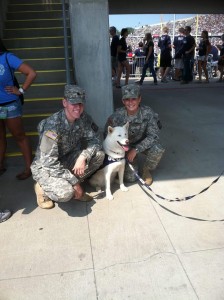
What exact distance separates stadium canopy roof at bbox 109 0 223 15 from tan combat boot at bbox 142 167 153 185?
7272 millimetres

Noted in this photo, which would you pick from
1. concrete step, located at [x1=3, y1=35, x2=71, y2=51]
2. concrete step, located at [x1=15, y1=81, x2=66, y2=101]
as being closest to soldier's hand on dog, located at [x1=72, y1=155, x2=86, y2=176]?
concrete step, located at [x1=15, y1=81, x2=66, y2=101]

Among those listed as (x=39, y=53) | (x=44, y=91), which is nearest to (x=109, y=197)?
(x=44, y=91)

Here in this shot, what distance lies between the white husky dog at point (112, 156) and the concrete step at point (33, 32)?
10.8 feet

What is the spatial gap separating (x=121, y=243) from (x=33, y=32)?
461 centimetres

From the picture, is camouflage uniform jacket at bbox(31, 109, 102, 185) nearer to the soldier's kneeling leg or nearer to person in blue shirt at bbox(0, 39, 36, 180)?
the soldier's kneeling leg

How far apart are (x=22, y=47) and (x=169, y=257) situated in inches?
180

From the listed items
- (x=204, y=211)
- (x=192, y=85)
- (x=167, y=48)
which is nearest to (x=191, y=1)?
(x=167, y=48)

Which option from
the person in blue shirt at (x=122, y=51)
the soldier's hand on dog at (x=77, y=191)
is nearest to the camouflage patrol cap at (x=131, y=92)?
the soldier's hand on dog at (x=77, y=191)

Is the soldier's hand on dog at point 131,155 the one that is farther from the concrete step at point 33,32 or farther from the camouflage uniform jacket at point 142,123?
the concrete step at point 33,32

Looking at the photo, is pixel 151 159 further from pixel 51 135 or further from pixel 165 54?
pixel 165 54

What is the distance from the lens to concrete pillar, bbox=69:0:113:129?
4410mm

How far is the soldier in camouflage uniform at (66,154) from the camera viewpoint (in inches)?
120

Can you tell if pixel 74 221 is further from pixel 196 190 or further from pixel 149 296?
pixel 196 190

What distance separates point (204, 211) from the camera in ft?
10.3
